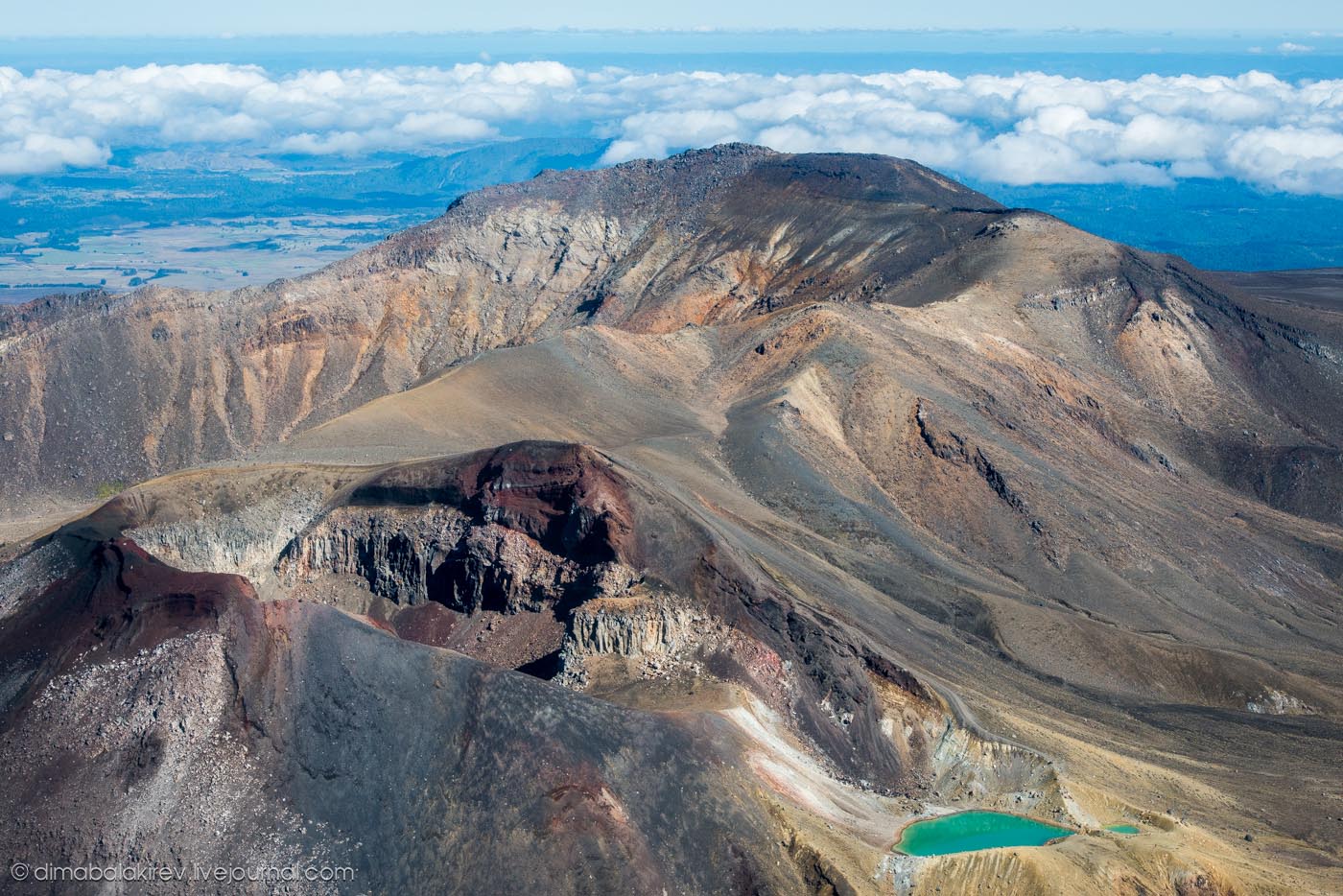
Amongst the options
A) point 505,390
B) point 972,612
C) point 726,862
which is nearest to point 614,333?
point 505,390

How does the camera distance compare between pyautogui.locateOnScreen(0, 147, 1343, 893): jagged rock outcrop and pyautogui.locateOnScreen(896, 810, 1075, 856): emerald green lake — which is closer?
pyautogui.locateOnScreen(0, 147, 1343, 893): jagged rock outcrop

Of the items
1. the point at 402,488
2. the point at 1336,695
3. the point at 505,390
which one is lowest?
the point at 1336,695

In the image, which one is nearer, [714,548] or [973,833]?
[973,833]

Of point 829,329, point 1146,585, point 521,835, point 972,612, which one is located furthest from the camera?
point 829,329

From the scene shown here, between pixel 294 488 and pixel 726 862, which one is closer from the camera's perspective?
pixel 726 862

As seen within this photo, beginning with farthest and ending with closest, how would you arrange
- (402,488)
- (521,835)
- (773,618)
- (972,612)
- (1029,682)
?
(972,612) < (1029,682) < (402,488) < (773,618) < (521,835)

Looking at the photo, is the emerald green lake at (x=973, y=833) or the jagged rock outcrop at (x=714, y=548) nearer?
the jagged rock outcrop at (x=714, y=548)

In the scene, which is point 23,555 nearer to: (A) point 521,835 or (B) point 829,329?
(A) point 521,835

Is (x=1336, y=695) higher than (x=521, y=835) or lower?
lower
